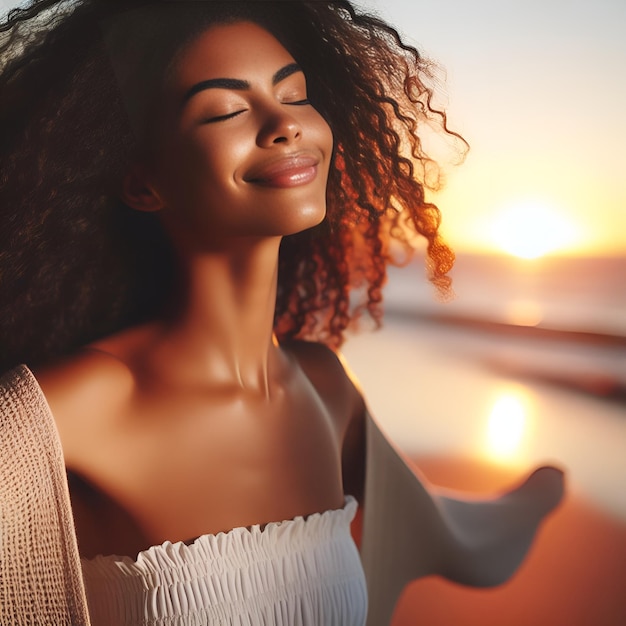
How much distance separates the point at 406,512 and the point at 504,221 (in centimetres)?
44

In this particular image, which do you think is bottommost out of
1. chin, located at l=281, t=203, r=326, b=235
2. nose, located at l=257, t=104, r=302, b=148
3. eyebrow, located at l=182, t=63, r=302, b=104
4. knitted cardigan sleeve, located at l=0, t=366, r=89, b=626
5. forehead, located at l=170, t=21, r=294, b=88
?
knitted cardigan sleeve, located at l=0, t=366, r=89, b=626

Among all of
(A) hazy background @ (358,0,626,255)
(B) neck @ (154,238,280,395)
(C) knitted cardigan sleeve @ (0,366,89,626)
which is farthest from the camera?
(A) hazy background @ (358,0,626,255)

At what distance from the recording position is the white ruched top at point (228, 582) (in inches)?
31.2

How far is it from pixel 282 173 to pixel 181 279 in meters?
0.18

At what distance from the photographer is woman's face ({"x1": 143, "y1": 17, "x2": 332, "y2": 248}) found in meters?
0.74

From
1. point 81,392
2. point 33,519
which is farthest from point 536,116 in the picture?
point 33,519

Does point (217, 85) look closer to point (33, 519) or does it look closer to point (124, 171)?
point (124, 171)

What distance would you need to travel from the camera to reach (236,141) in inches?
29.4

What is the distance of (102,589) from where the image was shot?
2.65ft

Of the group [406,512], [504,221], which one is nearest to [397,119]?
[504,221]

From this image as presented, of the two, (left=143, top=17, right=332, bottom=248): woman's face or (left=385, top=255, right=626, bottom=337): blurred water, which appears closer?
(left=143, top=17, right=332, bottom=248): woman's face

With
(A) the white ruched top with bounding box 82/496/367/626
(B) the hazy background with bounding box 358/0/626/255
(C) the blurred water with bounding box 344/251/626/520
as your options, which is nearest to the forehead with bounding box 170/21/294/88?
(B) the hazy background with bounding box 358/0/626/255

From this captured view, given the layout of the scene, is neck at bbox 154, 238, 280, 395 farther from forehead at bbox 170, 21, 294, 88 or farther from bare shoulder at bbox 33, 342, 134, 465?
forehead at bbox 170, 21, 294, 88

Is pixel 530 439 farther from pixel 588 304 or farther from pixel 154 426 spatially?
pixel 154 426
